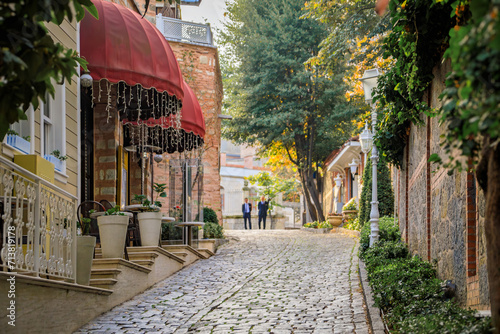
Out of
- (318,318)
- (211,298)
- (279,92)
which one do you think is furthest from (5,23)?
(279,92)

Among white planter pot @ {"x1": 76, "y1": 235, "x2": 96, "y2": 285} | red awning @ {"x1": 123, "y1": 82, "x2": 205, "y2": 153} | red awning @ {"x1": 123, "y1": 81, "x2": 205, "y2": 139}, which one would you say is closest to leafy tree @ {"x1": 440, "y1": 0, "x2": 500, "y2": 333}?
white planter pot @ {"x1": 76, "y1": 235, "x2": 96, "y2": 285}

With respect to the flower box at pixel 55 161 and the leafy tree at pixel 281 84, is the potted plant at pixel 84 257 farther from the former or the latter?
the leafy tree at pixel 281 84

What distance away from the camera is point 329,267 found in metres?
14.0

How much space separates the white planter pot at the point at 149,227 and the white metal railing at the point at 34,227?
3800 mm

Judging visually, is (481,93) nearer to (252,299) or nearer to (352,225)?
(252,299)

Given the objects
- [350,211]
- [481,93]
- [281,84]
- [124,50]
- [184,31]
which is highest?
[184,31]

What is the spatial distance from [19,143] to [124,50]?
386 centimetres

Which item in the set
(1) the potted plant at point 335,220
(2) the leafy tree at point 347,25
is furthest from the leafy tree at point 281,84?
(2) the leafy tree at point 347,25

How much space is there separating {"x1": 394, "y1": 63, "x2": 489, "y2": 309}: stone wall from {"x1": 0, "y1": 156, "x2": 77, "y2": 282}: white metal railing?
161 inches

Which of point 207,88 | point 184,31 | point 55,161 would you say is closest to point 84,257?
point 55,161

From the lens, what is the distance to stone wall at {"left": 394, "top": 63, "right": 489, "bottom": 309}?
6.32 meters

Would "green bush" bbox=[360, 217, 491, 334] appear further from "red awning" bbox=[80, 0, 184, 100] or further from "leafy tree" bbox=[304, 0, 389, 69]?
"leafy tree" bbox=[304, 0, 389, 69]

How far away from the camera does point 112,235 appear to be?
10.0 metres

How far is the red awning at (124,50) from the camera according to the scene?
1170cm
